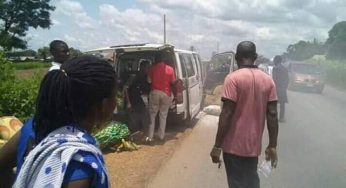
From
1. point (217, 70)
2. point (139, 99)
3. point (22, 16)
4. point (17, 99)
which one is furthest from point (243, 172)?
point (22, 16)

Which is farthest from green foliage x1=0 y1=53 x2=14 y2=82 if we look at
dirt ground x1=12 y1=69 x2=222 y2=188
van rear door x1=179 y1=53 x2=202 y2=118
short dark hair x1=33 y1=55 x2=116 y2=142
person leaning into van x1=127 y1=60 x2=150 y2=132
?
short dark hair x1=33 y1=55 x2=116 y2=142

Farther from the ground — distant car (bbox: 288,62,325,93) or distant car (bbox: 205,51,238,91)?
distant car (bbox: 205,51,238,91)

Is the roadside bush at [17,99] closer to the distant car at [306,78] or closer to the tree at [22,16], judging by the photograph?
the distant car at [306,78]

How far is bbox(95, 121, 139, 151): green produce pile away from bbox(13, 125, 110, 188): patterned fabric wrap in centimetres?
702

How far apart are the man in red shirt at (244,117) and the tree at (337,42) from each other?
51232 millimetres

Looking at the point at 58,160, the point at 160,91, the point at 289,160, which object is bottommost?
the point at 289,160

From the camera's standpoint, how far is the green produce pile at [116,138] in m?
8.78

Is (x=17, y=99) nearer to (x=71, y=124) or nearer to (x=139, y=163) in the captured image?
(x=139, y=163)

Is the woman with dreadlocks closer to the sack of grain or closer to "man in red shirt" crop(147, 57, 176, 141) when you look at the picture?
"man in red shirt" crop(147, 57, 176, 141)

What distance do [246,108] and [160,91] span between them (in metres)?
5.67

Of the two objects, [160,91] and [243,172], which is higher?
[160,91]

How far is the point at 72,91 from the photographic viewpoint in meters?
1.79

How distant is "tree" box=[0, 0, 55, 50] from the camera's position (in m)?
72.4

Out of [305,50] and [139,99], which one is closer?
[139,99]
